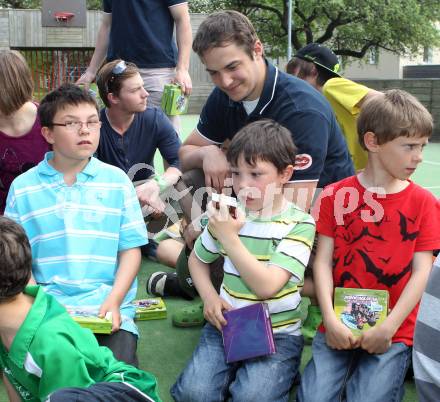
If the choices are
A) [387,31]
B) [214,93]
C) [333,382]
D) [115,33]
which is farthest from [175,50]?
[387,31]

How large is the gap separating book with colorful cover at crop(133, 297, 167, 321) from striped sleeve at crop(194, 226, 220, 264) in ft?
2.42

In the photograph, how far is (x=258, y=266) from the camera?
227cm

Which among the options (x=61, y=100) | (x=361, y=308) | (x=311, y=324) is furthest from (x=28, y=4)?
(x=361, y=308)

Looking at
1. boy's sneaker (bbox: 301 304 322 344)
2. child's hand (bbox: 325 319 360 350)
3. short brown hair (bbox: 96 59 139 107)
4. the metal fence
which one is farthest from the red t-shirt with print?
the metal fence

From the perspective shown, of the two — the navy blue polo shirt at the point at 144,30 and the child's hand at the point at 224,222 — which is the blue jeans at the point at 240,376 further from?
the navy blue polo shirt at the point at 144,30

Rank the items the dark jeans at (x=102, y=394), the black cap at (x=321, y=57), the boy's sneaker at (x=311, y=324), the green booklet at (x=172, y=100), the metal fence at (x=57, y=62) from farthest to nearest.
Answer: the metal fence at (x=57, y=62)
the black cap at (x=321, y=57)
the green booklet at (x=172, y=100)
the boy's sneaker at (x=311, y=324)
the dark jeans at (x=102, y=394)

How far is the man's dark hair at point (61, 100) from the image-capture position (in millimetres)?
2641

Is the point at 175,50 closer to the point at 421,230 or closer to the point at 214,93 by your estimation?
the point at 214,93

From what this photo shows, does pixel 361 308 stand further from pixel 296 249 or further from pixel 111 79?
pixel 111 79

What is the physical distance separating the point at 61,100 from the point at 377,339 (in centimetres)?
160

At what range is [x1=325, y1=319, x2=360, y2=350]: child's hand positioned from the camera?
2.31 m

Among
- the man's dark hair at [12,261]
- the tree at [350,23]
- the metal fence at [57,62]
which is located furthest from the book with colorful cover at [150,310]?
the tree at [350,23]

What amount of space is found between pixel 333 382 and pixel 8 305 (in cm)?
119

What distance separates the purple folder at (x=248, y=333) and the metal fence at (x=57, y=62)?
75.6 ft
